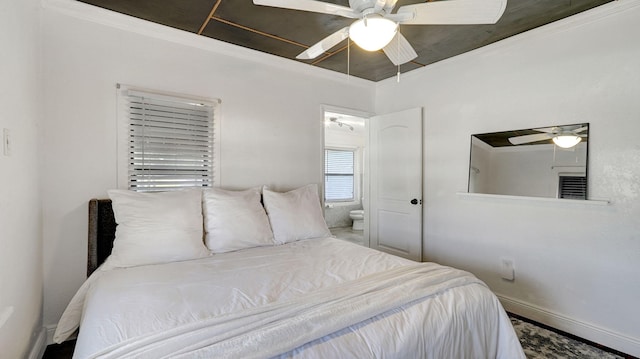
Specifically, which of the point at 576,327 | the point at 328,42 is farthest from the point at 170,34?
the point at 576,327

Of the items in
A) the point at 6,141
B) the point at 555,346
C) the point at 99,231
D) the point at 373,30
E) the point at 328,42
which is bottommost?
the point at 555,346

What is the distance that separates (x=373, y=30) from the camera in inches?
60.4

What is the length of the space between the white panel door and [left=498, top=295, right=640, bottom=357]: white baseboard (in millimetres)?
997

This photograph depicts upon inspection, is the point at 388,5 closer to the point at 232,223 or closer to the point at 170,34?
the point at 232,223

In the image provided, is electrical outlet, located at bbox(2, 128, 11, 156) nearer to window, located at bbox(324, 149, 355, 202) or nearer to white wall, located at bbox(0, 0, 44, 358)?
white wall, located at bbox(0, 0, 44, 358)

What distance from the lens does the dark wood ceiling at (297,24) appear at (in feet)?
7.00

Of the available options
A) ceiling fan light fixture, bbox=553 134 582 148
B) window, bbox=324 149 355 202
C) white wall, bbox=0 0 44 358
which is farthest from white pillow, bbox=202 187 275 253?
window, bbox=324 149 355 202

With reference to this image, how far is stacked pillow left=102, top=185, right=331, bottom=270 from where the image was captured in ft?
6.34

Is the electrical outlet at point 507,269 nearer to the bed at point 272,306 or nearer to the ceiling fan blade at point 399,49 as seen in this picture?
the bed at point 272,306

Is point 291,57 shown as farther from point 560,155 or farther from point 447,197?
point 560,155

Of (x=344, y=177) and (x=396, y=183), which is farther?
(x=344, y=177)

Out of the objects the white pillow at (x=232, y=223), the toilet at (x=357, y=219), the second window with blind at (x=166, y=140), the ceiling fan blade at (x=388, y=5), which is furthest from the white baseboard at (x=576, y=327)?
the toilet at (x=357, y=219)

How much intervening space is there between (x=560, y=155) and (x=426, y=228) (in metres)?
1.43

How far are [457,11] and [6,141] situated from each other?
2254 mm
